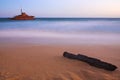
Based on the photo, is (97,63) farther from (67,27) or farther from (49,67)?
(67,27)

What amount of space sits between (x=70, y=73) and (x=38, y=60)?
1.12m

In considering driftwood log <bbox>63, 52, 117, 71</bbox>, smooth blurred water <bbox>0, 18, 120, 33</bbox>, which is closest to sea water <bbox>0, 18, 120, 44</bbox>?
smooth blurred water <bbox>0, 18, 120, 33</bbox>

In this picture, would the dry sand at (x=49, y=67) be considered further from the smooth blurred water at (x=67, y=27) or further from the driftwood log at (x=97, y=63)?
the smooth blurred water at (x=67, y=27)

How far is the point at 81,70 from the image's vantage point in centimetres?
374

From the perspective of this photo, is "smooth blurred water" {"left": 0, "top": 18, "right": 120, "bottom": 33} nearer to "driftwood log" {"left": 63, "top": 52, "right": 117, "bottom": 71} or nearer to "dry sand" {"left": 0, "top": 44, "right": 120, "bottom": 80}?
"dry sand" {"left": 0, "top": 44, "right": 120, "bottom": 80}

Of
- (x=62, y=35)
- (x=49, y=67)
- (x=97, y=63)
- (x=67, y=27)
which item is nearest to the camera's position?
(x=97, y=63)

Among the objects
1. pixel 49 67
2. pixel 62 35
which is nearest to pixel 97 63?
pixel 49 67

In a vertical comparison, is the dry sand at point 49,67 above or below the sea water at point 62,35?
above

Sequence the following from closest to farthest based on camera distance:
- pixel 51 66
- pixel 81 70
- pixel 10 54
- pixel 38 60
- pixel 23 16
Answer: pixel 81 70 → pixel 51 66 → pixel 38 60 → pixel 10 54 → pixel 23 16

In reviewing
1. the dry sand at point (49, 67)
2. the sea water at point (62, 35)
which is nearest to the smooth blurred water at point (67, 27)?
the sea water at point (62, 35)

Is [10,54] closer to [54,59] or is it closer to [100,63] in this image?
[54,59]

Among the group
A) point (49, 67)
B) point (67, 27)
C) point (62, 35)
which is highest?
point (49, 67)

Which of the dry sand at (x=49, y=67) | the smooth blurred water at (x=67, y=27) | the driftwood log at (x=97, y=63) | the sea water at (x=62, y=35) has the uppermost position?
the driftwood log at (x=97, y=63)

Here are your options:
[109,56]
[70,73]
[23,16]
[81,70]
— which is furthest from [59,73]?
[23,16]
